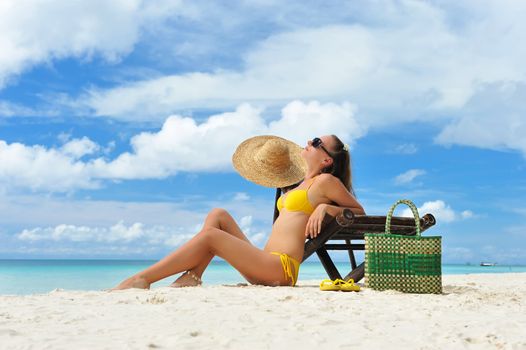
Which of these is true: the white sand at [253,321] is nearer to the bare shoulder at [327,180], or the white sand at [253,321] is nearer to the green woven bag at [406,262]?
the green woven bag at [406,262]

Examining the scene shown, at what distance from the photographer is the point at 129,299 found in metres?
4.59

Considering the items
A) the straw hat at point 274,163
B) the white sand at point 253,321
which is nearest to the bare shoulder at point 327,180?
the white sand at point 253,321

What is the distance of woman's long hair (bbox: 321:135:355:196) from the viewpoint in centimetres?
619

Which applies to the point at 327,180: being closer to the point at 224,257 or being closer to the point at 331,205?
the point at 331,205

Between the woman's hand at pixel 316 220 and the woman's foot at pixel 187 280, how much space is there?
1166 millimetres

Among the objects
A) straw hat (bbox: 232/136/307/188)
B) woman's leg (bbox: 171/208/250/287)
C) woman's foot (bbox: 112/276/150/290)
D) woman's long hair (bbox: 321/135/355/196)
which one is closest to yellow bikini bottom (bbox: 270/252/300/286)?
woman's leg (bbox: 171/208/250/287)

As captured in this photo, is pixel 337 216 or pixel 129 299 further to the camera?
pixel 337 216

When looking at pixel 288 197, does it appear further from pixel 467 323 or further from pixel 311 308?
pixel 467 323

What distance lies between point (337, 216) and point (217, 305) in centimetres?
180

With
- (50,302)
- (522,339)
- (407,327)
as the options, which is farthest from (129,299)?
(522,339)

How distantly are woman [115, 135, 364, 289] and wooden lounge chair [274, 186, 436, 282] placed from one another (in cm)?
14

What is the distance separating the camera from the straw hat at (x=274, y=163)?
819 centimetres

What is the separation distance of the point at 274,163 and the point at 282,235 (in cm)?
255

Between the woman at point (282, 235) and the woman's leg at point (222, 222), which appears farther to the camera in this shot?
the woman's leg at point (222, 222)
